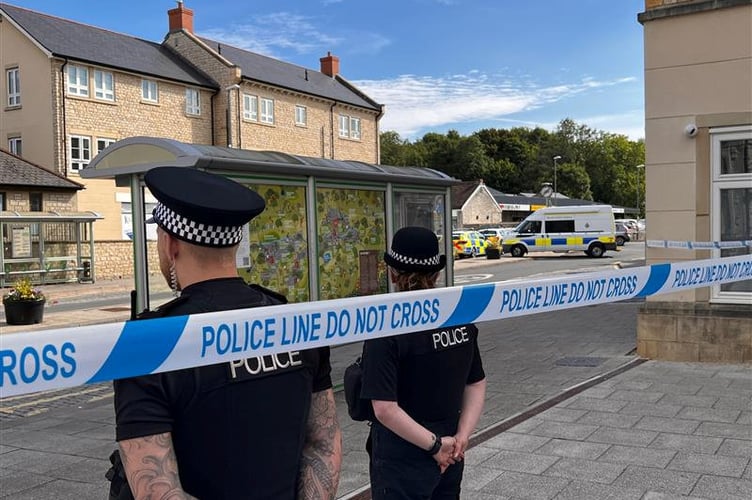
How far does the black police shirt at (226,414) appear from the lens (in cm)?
164

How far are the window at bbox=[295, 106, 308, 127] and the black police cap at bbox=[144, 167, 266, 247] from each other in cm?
4140

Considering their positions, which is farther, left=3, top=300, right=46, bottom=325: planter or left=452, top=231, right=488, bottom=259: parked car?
left=452, top=231, right=488, bottom=259: parked car

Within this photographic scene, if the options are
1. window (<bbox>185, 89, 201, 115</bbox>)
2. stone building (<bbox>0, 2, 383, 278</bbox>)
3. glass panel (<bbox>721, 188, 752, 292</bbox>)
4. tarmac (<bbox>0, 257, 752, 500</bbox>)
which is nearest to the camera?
tarmac (<bbox>0, 257, 752, 500</bbox>)

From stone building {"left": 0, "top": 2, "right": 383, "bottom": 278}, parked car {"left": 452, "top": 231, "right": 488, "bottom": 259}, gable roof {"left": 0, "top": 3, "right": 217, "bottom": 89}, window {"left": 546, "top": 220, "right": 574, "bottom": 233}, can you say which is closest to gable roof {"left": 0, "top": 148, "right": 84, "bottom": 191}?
stone building {"left": 0, "top": 2, "right": 383, "bottom": 278}

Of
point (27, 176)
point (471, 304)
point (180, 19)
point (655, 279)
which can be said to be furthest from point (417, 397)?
point (180, 19)

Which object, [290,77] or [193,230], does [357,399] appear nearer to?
[193,230]

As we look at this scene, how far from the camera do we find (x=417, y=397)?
2791 mm

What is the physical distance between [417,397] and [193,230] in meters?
1.38

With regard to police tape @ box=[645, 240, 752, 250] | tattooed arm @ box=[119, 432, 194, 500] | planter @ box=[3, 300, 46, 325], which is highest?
police tape @ box=[645, 240, 752, 250]

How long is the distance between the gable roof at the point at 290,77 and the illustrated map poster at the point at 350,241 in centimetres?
3101

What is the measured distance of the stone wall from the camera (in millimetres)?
8430

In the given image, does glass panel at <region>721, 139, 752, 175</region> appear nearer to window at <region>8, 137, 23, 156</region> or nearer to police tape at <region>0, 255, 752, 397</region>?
police tape at <region>0, 255, 752, 397</region>

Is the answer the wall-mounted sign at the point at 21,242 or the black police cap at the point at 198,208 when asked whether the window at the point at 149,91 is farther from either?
the black police cap at the point at 198,208

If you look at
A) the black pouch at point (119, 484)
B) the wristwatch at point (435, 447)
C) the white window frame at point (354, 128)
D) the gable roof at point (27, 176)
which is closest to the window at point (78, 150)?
the gable roof at point (27, 176)
